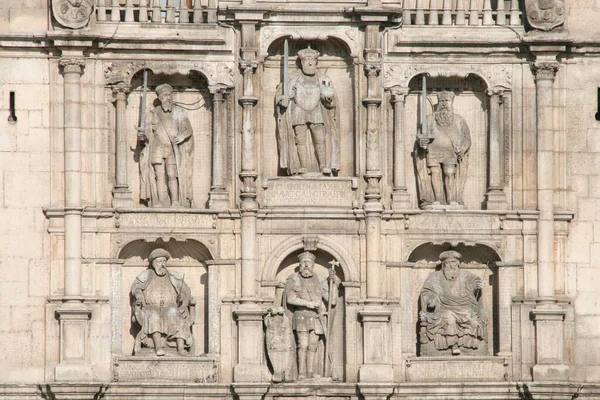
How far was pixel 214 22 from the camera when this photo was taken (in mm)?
33938

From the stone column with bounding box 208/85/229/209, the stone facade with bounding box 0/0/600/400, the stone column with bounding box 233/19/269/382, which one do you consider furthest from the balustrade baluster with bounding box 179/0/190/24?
the stone column with bounding box 208/85/229/209

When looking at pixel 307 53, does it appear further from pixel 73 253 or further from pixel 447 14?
pixel 73 253

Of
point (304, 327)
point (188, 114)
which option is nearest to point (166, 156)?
point (188, 114)

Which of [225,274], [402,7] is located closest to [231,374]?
[225,274]

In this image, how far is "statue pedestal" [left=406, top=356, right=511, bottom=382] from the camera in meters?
33.6

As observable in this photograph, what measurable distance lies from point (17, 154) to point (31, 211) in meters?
0.82

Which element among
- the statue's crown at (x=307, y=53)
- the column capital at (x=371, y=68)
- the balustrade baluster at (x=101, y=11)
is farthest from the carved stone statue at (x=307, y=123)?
the balustrade baluster at (x=101, y=11)

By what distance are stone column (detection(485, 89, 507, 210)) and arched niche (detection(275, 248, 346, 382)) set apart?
241cm

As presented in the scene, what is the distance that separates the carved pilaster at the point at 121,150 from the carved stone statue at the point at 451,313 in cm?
438

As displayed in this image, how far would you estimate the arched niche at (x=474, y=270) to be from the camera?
33.9 meters

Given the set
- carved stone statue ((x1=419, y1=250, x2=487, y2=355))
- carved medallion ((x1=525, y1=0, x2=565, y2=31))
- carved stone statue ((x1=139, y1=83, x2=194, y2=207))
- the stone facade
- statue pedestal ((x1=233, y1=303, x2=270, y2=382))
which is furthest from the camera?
carved medallion ((x1=525, y1=0, x2=565, y2=31))

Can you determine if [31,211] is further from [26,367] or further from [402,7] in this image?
[402,7]

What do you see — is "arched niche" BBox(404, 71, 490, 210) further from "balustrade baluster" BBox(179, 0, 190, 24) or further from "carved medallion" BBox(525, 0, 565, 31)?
"balustrade baluster" BBox(179, 0, 190, 24)

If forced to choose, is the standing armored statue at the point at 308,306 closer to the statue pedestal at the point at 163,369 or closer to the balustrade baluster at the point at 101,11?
the statue pedestal at the point at 163,369
